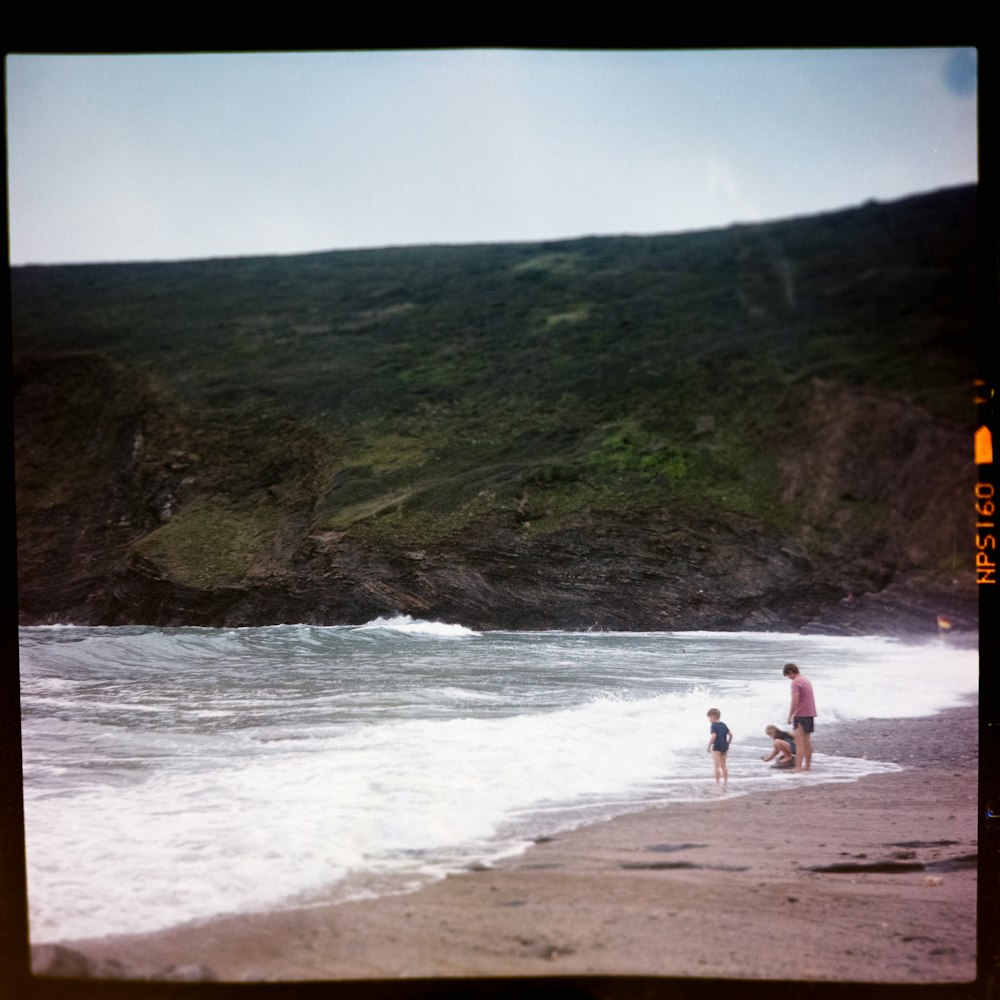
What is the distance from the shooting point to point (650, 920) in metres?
2.95

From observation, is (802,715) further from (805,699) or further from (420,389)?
(420,389)

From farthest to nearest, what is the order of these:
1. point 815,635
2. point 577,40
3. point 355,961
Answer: point 815,635
point 577,40
point 355,961

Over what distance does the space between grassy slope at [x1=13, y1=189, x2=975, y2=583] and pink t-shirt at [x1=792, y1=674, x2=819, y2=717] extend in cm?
69

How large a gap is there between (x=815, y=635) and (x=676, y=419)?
1.15m

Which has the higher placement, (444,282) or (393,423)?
(444,282)

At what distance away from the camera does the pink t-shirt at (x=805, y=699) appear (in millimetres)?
3322

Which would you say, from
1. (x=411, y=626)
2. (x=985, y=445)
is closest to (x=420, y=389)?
(x=411, y=626)

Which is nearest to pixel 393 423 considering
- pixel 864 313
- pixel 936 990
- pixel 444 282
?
pixel 444 282

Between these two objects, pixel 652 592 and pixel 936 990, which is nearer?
pixel 936 990

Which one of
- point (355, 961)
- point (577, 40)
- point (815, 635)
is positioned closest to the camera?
point (355, 961)

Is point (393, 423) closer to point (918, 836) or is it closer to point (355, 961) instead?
point (355, 961)

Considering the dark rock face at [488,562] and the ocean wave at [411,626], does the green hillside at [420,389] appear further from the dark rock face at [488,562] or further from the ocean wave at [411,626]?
the ocean wave at [411,626]

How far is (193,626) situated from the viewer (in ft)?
11.5

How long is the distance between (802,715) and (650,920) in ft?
3.48
